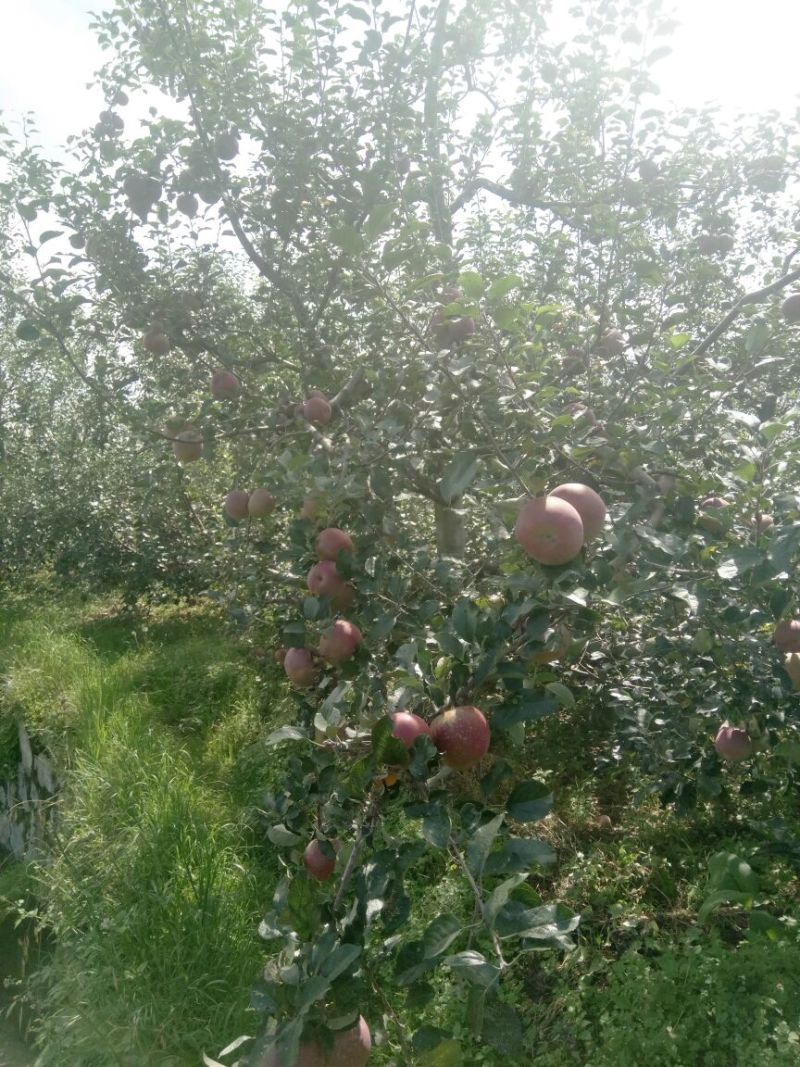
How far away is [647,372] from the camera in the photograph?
216 cm

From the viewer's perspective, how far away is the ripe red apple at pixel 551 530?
1.25 meters

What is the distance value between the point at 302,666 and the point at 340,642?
246mm

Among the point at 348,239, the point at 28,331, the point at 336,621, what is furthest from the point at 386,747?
the point at 28,331

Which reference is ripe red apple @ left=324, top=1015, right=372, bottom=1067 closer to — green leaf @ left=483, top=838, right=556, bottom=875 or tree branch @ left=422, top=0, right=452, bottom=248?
green leaf @ left=483, top=838, right=556, bottom=875

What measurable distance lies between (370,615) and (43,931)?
9.10ft

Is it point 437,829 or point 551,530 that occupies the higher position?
point 551,530

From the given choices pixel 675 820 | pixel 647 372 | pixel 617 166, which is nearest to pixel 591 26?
pixel 617 166

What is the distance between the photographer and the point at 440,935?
966 mm

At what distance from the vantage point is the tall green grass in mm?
2361

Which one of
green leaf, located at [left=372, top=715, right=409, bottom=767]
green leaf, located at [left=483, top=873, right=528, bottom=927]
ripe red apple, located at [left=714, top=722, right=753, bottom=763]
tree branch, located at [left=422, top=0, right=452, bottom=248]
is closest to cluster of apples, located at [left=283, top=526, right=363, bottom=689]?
green leaf, located at [left=372, top=715, right=409, bottom=767]

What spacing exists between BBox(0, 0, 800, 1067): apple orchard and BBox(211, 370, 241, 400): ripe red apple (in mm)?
17

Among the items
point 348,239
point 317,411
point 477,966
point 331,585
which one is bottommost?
point 477,966

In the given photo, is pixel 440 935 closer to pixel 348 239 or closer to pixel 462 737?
pixel 462 737

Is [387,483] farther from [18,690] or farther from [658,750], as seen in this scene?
[18,690]
